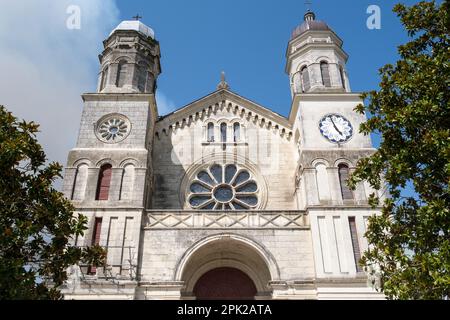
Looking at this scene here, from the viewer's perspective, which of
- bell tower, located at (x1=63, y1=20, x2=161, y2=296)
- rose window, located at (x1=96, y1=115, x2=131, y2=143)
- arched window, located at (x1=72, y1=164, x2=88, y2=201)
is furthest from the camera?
rose window, located at (x1=96, y1=115, x2=131, y2=143)

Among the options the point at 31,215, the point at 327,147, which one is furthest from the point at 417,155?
the point at 327,147

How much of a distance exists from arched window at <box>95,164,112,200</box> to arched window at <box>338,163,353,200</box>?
1046 cm

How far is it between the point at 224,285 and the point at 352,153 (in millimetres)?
8466

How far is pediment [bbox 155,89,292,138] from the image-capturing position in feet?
73.1

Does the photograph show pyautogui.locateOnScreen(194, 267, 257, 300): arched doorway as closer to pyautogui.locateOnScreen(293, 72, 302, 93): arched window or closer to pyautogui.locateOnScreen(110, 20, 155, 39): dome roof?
pyautogui.locateOnScreen(293, 72, 302, 93): arched window

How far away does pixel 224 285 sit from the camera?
1880 centimetres

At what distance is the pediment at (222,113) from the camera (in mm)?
22295

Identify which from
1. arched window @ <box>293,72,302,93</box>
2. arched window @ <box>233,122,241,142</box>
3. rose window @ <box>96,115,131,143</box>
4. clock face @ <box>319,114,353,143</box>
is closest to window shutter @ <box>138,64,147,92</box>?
rose window @ <box>96,115,131,143</box>

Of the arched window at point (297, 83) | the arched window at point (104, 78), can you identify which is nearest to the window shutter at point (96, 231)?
→ the arched window at point (104, 78)

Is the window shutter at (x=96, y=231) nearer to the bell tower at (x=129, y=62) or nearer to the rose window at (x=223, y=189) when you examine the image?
the rose window at (x=223, y=189)

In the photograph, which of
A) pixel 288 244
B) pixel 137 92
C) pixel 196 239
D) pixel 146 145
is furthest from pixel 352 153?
pixel 137 92

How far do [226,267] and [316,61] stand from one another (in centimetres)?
1199

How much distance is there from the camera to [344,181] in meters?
18.7

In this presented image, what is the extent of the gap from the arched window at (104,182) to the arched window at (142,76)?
16.9 ft
